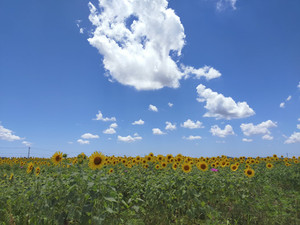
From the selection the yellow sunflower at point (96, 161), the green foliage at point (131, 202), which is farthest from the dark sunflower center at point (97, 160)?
the green foliage at point (131, 202)

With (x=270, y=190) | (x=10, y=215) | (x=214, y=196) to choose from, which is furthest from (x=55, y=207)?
(x=270, y=190)

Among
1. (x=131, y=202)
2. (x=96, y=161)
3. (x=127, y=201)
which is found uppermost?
(x=96, y=161)

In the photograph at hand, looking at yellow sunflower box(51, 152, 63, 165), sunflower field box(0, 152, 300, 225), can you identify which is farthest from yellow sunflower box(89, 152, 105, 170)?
yellow sunflower box(51, 152, 63, 165)

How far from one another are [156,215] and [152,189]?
1.74 feet

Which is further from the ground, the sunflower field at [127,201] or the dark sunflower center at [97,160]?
the dark sunflower center at [97,160]

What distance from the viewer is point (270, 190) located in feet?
16.6

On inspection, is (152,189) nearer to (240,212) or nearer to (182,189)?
(182,189)

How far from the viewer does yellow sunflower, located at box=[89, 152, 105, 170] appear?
4.41 meters

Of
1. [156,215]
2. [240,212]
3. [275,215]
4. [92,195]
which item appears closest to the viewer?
[92,195]

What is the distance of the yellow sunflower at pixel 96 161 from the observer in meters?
4.41

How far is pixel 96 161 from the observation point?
14.6 ft

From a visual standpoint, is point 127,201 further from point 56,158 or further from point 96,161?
point 56,158

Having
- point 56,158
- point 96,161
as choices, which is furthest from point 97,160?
point 56,158

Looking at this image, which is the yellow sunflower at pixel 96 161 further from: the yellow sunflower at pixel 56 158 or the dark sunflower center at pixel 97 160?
the yellow sunflower at pixel 56 158
